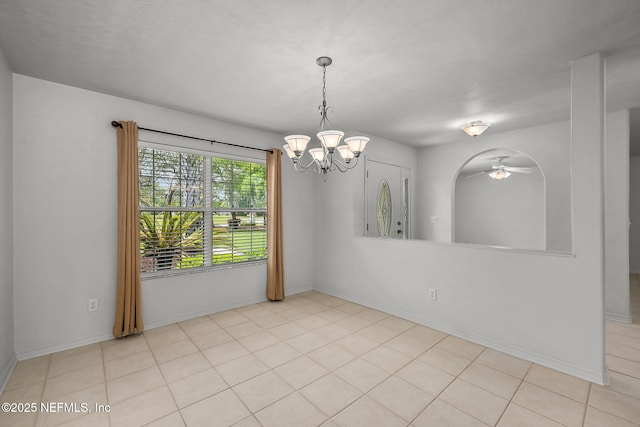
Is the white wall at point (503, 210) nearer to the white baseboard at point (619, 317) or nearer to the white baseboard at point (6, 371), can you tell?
the white baseboard at point (619, 317)

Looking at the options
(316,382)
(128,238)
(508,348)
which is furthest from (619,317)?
(128,238)

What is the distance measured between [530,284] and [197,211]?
12.3ft

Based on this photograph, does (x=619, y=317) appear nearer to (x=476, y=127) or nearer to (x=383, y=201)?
(x=476, y=127)

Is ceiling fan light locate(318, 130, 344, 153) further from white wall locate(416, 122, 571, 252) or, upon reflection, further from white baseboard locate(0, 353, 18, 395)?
white baseboard locate(0, 353, 18, 395)

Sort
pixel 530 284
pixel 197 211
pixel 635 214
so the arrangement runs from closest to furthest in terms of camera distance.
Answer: pixel 530 284
pixel 197 211
pixel 635 214

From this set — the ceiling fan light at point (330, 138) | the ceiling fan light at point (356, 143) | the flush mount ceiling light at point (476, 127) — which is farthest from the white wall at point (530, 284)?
the ceiling fan light at point (330, 138)

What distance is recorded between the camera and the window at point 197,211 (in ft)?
11.0

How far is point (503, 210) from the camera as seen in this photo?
751 centimetres

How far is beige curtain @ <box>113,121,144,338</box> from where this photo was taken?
3049 millimetres

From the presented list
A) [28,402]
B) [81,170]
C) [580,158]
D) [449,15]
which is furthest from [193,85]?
[580,158]

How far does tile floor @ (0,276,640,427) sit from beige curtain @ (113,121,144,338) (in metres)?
0.23

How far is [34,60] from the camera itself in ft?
7.79

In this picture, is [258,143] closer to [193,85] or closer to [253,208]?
[253,208]

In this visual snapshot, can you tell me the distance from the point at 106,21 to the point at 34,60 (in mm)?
1073
